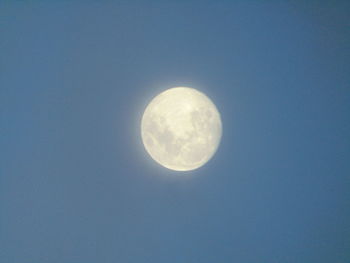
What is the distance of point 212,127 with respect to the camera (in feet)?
18.0

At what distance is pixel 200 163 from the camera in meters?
5.55

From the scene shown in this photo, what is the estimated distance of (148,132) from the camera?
18.0 feet

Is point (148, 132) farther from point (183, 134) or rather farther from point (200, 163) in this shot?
point (200, 163)

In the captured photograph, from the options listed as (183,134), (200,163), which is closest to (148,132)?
(183,134)

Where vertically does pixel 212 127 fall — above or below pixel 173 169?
above

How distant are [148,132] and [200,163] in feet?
3.35

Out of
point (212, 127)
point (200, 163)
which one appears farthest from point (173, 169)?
point (212, 127)

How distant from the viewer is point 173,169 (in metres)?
5.69

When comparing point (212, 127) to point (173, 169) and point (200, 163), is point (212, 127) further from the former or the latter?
point (173, 169)

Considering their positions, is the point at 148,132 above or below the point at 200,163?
above

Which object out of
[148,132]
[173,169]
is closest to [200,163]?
[173,169]

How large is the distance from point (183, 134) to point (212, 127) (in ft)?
1.85

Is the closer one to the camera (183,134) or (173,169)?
(183,134)

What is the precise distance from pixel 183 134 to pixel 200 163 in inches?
25.7
